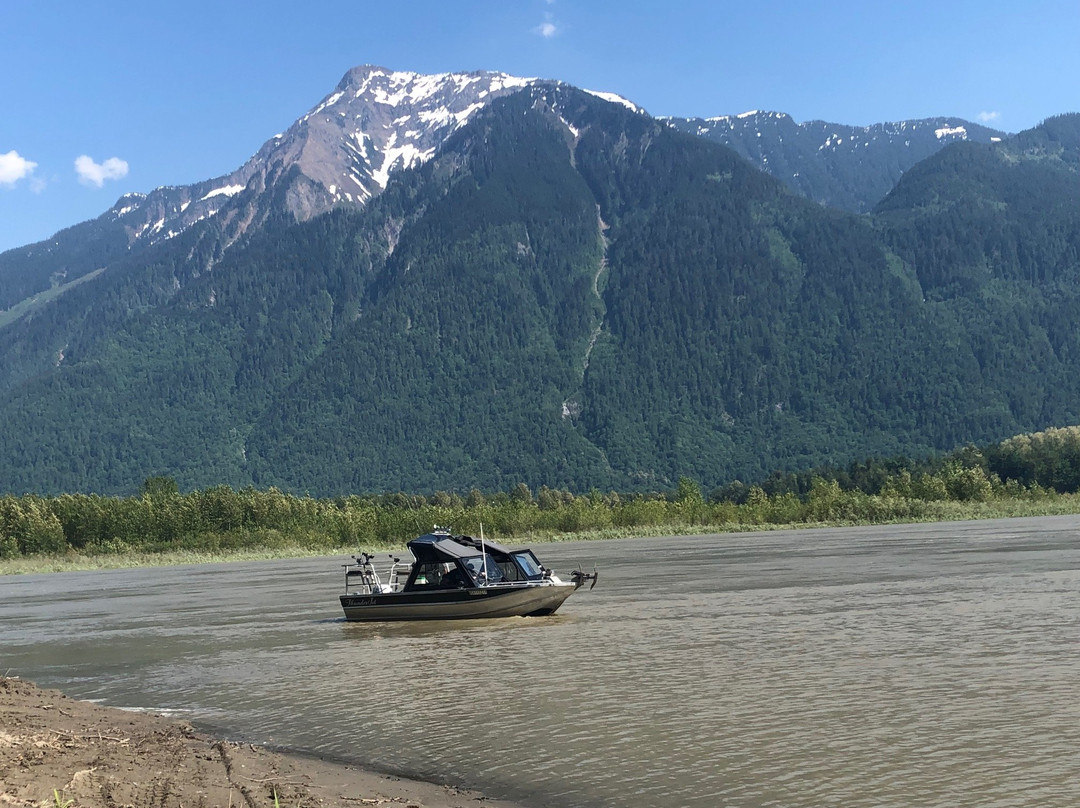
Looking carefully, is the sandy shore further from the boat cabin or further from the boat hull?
the boat cabin

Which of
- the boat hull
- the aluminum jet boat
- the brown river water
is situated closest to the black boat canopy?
Result: the aluminum jet boat

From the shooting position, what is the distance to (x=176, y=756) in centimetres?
2125

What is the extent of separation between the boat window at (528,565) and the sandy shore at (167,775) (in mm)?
24437

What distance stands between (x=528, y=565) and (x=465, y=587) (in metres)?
3.16

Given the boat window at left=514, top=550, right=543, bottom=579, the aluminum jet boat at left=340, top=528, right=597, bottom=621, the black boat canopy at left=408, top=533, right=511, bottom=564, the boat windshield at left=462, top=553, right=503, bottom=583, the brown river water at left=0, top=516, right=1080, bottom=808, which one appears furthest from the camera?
the boat window at left=514, top=550, right=543, bottom=579

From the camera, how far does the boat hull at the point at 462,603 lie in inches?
1843

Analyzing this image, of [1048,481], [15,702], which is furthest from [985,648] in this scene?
[1048,481]

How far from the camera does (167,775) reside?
1939 cm

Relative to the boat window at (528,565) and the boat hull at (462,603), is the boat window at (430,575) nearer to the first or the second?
the boat hull at (462,603)

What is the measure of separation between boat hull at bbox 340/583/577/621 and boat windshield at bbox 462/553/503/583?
0.78 metres

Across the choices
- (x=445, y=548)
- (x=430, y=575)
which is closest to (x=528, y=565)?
(x=445, y=548)

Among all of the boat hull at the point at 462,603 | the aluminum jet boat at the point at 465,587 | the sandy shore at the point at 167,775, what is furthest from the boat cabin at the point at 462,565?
the sandy shore at the point at 167,775

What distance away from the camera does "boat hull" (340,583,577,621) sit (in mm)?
46812

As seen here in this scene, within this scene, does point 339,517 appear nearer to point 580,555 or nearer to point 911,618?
point 580,555
